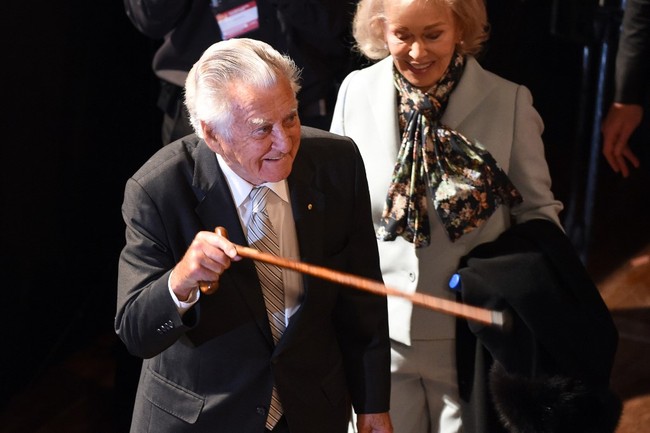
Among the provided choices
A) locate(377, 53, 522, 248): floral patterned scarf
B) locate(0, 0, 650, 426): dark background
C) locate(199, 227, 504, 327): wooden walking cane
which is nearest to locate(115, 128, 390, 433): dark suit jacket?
locate(199, 227, 504, 327): wooden walking cane

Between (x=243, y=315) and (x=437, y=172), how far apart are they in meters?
0.73

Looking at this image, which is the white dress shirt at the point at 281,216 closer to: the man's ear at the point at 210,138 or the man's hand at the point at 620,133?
the man's ear at the point at 210,138

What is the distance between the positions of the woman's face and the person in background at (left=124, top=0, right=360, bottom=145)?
0.68 m

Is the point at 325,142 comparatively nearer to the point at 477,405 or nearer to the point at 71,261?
the point at 477,405

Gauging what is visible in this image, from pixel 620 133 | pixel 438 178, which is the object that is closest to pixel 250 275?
pixel 438 178

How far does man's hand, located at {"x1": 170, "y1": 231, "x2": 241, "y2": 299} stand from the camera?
6.40ft

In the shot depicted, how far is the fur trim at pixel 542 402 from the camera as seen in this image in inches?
104

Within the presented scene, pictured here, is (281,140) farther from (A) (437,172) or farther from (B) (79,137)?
(B) (79,137)

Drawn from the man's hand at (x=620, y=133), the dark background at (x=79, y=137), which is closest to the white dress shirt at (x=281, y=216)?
the man's hand at (x=620, y=133)

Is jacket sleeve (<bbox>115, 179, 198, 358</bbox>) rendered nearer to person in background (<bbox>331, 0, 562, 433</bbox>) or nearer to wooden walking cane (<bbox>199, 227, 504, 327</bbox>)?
wooden walking cane (<bbox>199, 227, 504, 327</bbox>)

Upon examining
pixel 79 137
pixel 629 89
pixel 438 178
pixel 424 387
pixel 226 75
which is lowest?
pixel 424 387

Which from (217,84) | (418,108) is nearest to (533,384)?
(418,108)

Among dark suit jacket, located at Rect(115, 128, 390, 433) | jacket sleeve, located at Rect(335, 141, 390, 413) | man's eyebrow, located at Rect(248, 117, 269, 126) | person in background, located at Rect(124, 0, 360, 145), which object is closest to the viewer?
man's eyebrow, located at Rect(248, 117, 269, 126)

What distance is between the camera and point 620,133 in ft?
11.1
